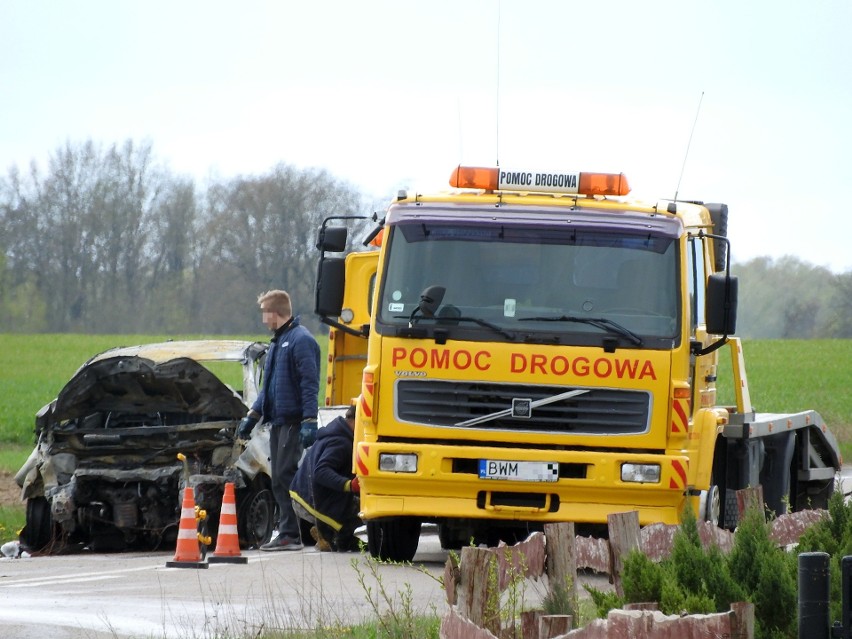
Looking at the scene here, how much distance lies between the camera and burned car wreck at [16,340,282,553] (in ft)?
45.0

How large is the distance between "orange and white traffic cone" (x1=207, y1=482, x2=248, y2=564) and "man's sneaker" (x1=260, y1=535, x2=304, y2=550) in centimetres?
77

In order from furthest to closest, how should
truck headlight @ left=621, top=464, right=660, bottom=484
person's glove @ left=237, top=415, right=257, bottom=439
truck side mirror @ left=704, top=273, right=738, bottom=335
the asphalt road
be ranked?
person's glove @ left=237, top=415, right=257, bottom=439 → truck side mirror @ left=704, top=273, right=738, bottom=335 → truck headlight @ left=621, top=464, right=660, bottom=484 → the asphalt road

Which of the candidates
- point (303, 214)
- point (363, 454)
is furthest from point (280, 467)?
point (303, 214)

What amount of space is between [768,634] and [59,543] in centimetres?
938

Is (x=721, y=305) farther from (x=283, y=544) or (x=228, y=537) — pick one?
(x=283, y=544)

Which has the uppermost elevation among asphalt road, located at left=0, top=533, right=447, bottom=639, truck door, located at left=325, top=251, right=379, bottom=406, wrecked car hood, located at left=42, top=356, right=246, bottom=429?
truck door, located at left=325, top=251, right=379, bottom=406

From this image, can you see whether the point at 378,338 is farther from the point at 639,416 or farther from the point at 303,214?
the point at 303,214

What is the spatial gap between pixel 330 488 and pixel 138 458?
247cm

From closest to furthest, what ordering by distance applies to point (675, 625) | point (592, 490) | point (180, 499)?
point (675, 625) < point (592, 490) < point (180, 499)

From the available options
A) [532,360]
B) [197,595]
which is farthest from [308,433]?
[197,595]

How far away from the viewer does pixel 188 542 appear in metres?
12.0

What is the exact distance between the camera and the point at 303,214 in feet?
222

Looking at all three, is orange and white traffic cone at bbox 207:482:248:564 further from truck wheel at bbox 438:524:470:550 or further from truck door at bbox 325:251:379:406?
truck door at bbox 325:251:379:406

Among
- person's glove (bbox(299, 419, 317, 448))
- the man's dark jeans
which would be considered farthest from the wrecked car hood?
person's glove (bbox(299, 419, 317, 448))
